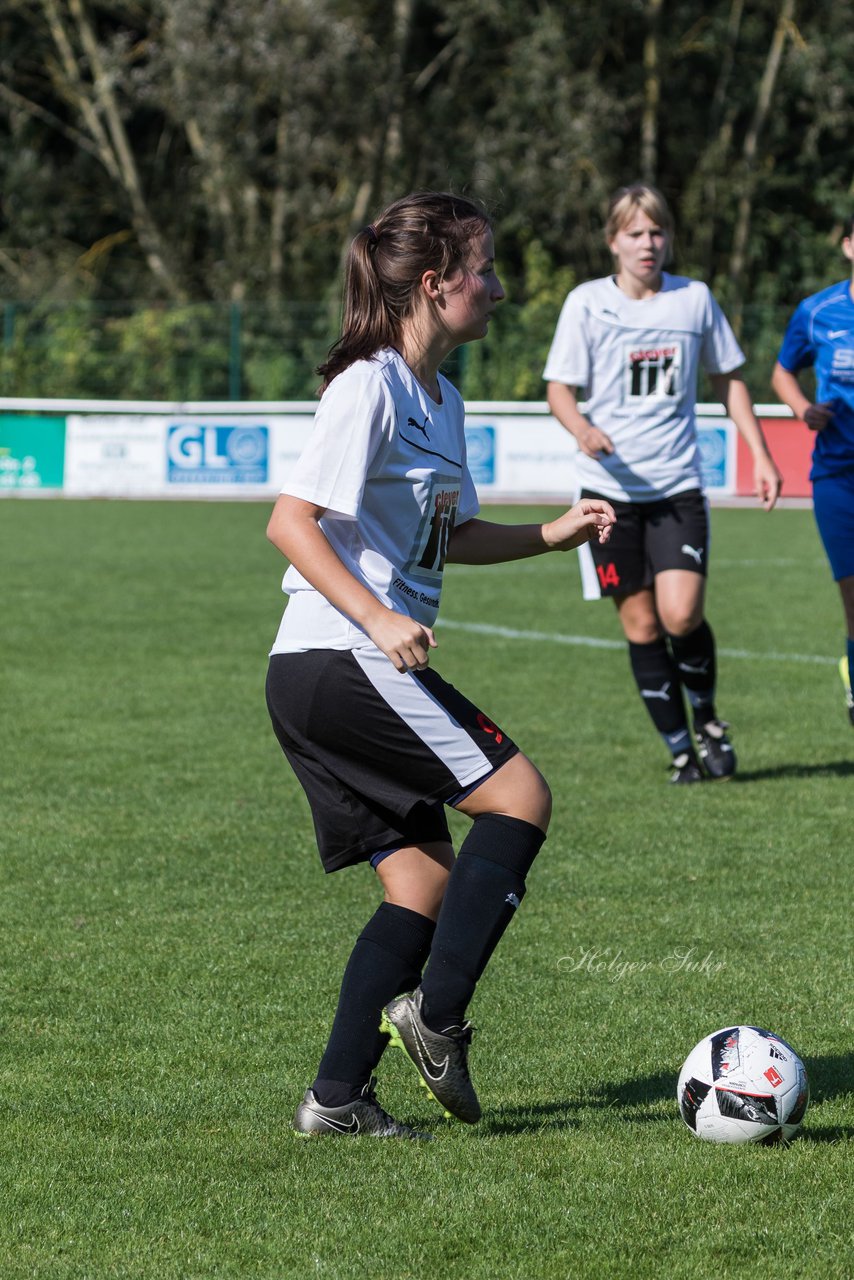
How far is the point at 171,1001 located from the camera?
13.5 ft

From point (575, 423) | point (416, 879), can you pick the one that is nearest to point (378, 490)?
point (416, 879)

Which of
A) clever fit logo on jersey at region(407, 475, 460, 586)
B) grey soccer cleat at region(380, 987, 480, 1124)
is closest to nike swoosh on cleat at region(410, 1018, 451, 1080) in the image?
grey soccer cleat at region(380, 987, 480, 1124)

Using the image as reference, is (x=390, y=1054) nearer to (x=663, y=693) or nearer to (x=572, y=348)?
(x=663, y=693)

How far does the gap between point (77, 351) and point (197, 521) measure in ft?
28.5

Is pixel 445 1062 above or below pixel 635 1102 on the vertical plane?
above

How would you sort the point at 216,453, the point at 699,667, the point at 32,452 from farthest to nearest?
the point at 32,452, the point at 216,453, the point at 699,667

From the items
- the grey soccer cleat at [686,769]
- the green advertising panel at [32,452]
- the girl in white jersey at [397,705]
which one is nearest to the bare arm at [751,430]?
the grey soccer cleat at [686,769]

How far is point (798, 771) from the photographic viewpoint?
23.2ft

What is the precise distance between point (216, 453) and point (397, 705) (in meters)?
21.9

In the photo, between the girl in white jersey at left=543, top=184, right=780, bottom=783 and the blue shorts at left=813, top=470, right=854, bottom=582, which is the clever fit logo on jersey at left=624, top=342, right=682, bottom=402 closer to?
the girl in white jersey at left=543, top=184, right=780, bottom=783

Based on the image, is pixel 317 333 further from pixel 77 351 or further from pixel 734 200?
pixel 734 200

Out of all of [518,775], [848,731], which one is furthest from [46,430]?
[518,775]

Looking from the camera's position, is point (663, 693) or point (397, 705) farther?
point (663, 693)

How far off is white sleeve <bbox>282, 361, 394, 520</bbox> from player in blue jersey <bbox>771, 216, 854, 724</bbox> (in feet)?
12.9
